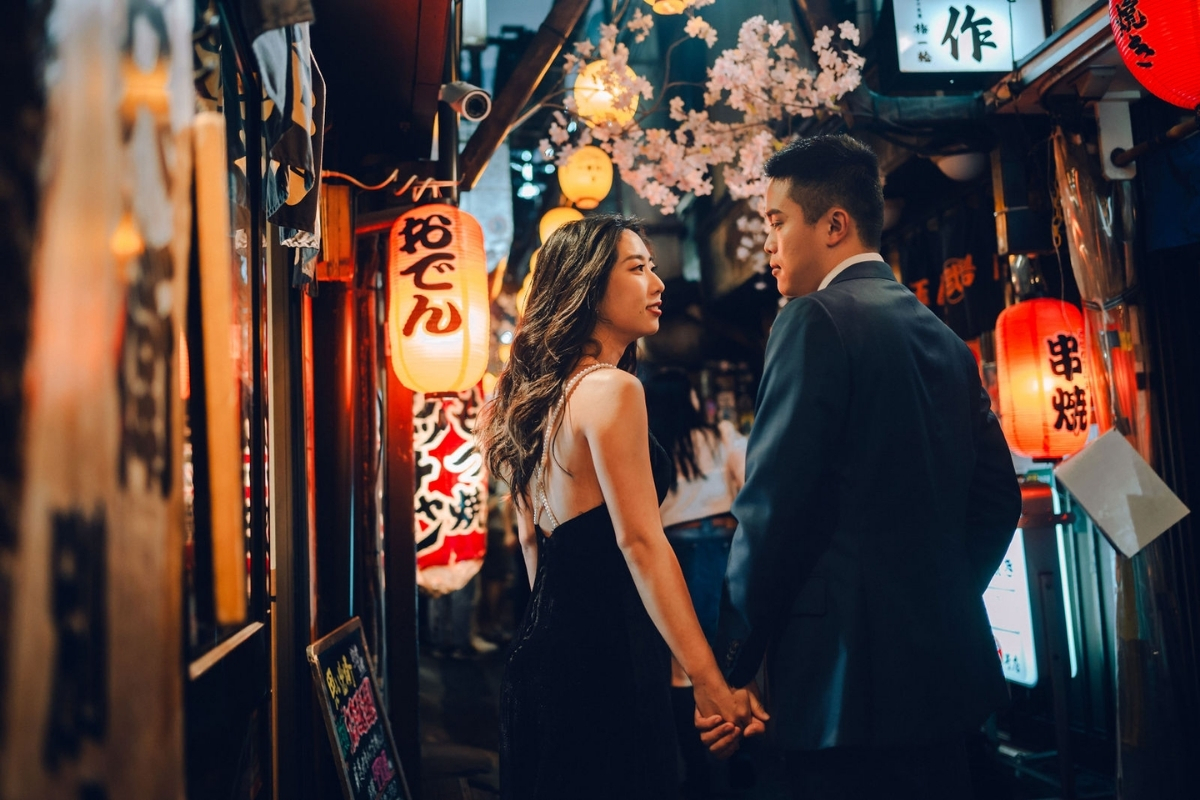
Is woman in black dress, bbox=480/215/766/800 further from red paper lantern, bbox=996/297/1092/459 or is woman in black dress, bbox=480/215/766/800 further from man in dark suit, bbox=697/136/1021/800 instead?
red paper lantern, bbox=996/297/1092/459

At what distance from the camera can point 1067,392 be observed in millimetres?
7336

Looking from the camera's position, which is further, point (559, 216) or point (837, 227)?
point (559, 216)

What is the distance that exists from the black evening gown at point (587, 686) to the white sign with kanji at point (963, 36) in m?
6.70

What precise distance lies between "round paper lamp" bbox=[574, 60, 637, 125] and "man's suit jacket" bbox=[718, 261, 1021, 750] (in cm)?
703

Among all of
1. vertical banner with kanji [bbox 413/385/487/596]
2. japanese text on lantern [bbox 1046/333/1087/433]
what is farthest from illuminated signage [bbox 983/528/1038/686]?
vertical banner with kanji [bbox 413/385/487/596]

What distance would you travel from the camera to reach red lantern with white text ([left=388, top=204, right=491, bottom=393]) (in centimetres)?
681

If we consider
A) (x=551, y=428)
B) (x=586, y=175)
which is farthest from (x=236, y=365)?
(x=586, y=175)

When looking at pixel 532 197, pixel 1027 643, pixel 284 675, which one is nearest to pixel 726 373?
pixel 532 197

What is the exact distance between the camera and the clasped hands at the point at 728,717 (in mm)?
3076

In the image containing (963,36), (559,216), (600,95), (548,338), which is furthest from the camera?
(559,216)

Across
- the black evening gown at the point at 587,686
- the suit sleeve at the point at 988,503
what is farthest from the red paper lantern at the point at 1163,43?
the black evening gown at the point at 587,686

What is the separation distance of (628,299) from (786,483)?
1183mm

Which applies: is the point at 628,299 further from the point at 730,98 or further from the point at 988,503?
the point at 730,98

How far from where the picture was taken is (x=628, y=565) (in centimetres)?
324
